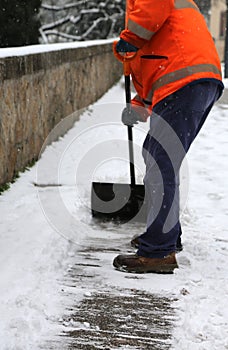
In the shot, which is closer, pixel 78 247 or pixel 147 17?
pixel 147 17

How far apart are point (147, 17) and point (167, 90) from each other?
400 millimetres

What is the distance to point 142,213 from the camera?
3789 millimetres

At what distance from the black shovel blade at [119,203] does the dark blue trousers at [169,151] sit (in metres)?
0.70

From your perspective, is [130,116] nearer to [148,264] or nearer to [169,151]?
[169,151]

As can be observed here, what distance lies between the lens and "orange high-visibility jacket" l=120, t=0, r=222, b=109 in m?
2.70

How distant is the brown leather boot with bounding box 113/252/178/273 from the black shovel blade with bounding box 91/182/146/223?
0.78 meters

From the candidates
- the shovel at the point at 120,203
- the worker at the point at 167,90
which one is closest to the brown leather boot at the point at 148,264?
the worker at the point at 167,90

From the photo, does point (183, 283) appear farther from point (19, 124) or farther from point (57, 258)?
point (19, 124)

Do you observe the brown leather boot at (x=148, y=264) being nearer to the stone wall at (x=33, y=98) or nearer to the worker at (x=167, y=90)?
the worker at (x=167, y=90)

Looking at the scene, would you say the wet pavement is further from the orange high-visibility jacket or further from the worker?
the orange high-visibility jacket

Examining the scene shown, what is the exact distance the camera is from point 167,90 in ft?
9.23

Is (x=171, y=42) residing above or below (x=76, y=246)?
above

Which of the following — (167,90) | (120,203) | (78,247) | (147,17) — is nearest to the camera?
(147,17)

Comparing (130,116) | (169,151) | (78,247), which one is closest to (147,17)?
(169,151)
